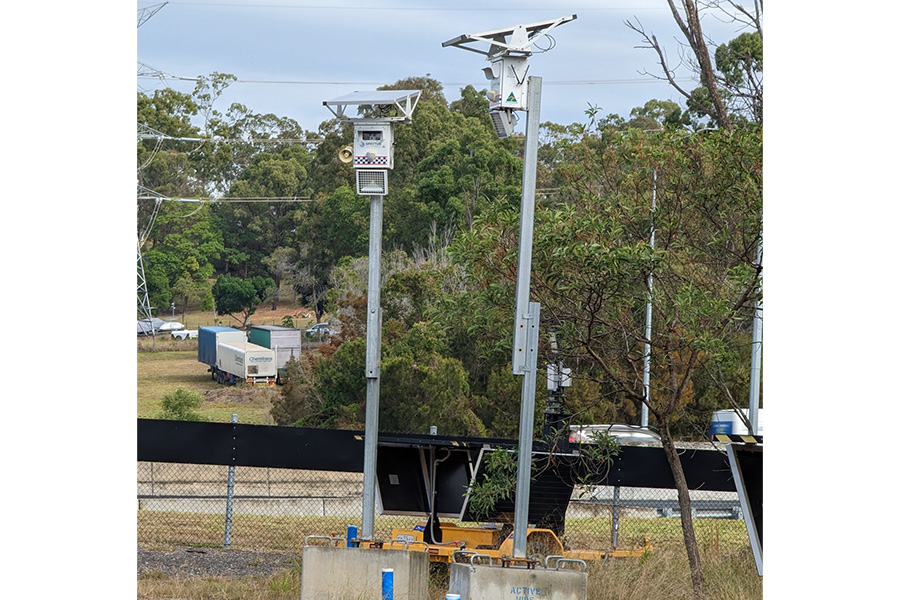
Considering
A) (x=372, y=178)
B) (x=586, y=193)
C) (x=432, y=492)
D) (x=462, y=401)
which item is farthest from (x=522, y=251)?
(x=462, y=401)

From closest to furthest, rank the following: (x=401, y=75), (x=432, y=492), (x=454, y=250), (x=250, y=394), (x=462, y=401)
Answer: (x=454, y=250), (x=432, y=492), (x=462, y=401), (x=250, y=394), (x=401, y=75)

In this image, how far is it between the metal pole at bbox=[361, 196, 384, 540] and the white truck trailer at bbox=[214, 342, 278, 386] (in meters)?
27.9

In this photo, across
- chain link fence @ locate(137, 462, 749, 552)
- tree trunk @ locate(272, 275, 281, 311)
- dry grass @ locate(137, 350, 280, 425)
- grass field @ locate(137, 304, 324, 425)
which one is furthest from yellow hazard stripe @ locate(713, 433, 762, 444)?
tree trunk @ locate(272, 275, 281, 311)

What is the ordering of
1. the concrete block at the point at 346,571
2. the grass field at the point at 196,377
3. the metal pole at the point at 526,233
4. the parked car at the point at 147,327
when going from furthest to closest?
the parked car at the point at 147,327
the grass field at the point at 196,377
the concrete block at the point at 346,571
the metal pole at the point at 526,233

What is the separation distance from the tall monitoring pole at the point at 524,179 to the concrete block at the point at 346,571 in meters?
1.22

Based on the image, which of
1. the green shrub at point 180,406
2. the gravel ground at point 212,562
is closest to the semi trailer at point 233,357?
the green shrub at point 180,406

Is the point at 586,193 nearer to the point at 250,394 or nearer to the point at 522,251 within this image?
the point at 522,251

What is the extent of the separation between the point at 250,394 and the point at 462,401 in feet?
48.1

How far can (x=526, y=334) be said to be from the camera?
6.74 m

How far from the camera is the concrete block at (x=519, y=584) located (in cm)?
662

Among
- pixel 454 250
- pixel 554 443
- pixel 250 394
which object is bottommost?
pixel 250 394

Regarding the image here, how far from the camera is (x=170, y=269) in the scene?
139 ft

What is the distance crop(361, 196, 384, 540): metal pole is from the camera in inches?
304

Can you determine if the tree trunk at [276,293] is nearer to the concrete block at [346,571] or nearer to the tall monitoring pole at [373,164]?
the tall monitoring pole at [373,164]
